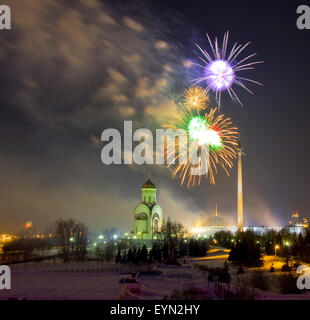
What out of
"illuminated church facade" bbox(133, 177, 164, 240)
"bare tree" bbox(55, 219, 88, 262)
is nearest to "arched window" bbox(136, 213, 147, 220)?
"illuminated church facade" bbox(133, 177, 164, 240)

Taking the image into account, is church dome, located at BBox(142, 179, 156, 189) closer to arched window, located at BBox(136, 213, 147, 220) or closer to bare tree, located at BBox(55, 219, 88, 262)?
arched window, located at BBox(136, 213, 147, 220)

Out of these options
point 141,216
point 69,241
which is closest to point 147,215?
point 141,216

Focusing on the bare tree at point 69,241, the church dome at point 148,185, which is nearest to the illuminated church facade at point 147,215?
the church dome at point 148,185

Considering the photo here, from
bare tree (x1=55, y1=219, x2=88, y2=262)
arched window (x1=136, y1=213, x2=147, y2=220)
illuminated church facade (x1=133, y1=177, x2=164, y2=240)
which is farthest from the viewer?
arched window (x1=136, y1=213, x2=147, y2=220)

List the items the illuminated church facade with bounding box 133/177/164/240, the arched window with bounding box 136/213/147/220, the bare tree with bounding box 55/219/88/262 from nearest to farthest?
the bare tree with bounding box 55/219/88/262 < the illuminated church facade with bounding box 133/177/164/240 < the arched window with bounding box 136/213/147/220

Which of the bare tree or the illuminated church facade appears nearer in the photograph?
the bare tree

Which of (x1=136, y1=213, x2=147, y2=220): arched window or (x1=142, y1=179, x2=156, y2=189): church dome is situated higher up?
(x1=142, y1=179, x2=156, y2=189): church dome

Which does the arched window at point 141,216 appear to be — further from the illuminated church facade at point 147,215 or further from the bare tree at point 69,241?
the bare tree at point 69,241
